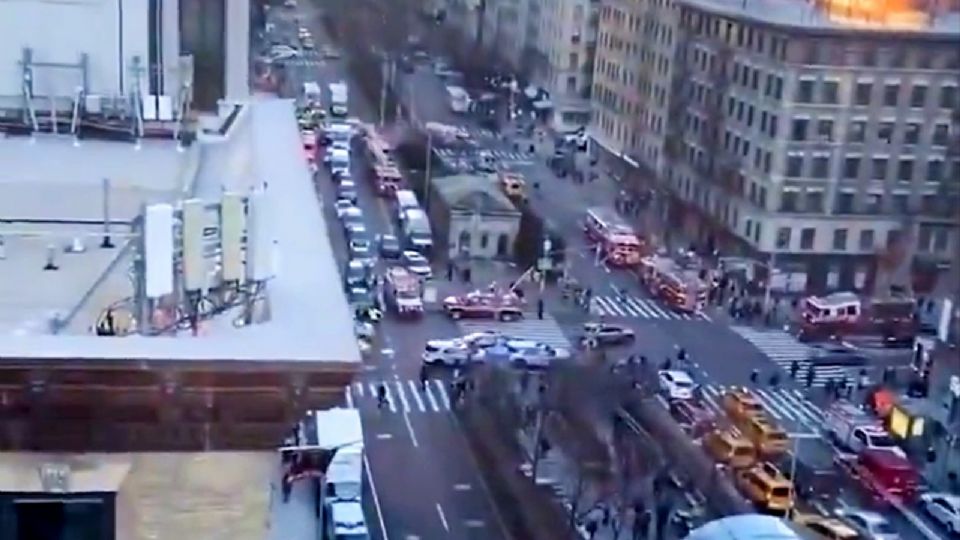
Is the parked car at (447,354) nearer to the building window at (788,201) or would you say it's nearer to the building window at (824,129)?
the building window at (788,201)

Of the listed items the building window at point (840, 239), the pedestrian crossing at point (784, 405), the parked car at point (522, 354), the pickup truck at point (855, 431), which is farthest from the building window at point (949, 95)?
the parked car at point (522, 354)

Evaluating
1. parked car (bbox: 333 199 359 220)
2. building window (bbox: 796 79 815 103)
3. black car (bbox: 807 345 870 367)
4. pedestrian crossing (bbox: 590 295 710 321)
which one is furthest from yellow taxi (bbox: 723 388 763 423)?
parked car (bbox: 333 199 359 220)

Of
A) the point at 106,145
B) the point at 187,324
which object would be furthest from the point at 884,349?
the point at 187,324

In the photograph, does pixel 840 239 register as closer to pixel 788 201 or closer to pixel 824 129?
pixel 788 201

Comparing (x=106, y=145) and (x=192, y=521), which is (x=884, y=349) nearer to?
A: (x=106, y=145)

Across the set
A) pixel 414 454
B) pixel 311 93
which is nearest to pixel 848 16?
pixel 414 454

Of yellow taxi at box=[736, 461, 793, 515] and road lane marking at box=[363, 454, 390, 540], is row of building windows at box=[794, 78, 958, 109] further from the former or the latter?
road lane marking at box=[363, 454, 390, 540]
